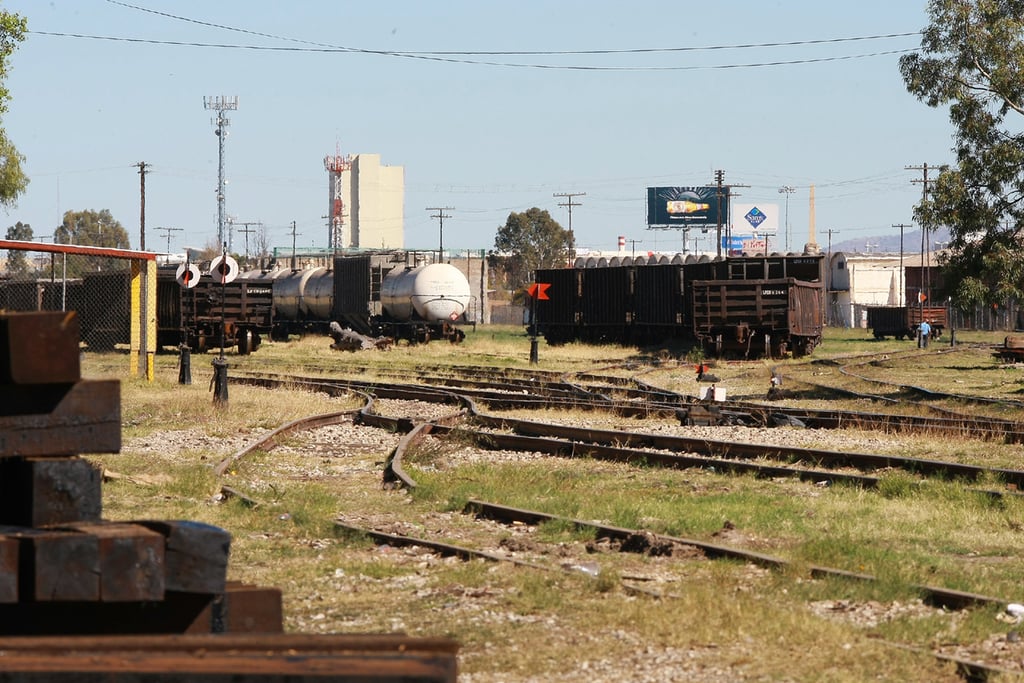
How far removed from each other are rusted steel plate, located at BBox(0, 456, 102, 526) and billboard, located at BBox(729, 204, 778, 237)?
537 ft

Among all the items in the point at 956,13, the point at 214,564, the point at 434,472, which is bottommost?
the point at 434,472

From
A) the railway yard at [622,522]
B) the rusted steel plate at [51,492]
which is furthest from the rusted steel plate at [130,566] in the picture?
the railway yard at [622,522]

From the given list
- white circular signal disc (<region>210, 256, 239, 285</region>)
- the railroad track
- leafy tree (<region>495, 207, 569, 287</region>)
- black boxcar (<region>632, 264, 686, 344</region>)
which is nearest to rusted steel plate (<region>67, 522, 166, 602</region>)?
the railroad track

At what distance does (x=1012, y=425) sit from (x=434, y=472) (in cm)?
770

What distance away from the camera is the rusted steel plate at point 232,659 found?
10.7 ft

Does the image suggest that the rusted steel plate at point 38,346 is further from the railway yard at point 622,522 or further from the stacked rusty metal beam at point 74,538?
the railway yard at point 622,522

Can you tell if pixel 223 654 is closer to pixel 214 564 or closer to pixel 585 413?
pixel 214 564

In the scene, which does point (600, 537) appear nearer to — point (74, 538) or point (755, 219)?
point (74, 538)

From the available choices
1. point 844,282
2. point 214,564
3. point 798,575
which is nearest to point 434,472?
point 798,575

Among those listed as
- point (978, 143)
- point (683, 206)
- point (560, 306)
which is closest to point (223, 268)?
point (978, 143)

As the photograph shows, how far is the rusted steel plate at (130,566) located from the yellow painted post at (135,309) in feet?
67.7

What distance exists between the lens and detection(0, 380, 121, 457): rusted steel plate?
4293mm

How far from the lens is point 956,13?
23578mm

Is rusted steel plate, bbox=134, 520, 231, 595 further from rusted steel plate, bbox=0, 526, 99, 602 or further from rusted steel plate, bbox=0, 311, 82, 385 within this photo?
rusted steel plate, bbox=0, 311, 82, 385
